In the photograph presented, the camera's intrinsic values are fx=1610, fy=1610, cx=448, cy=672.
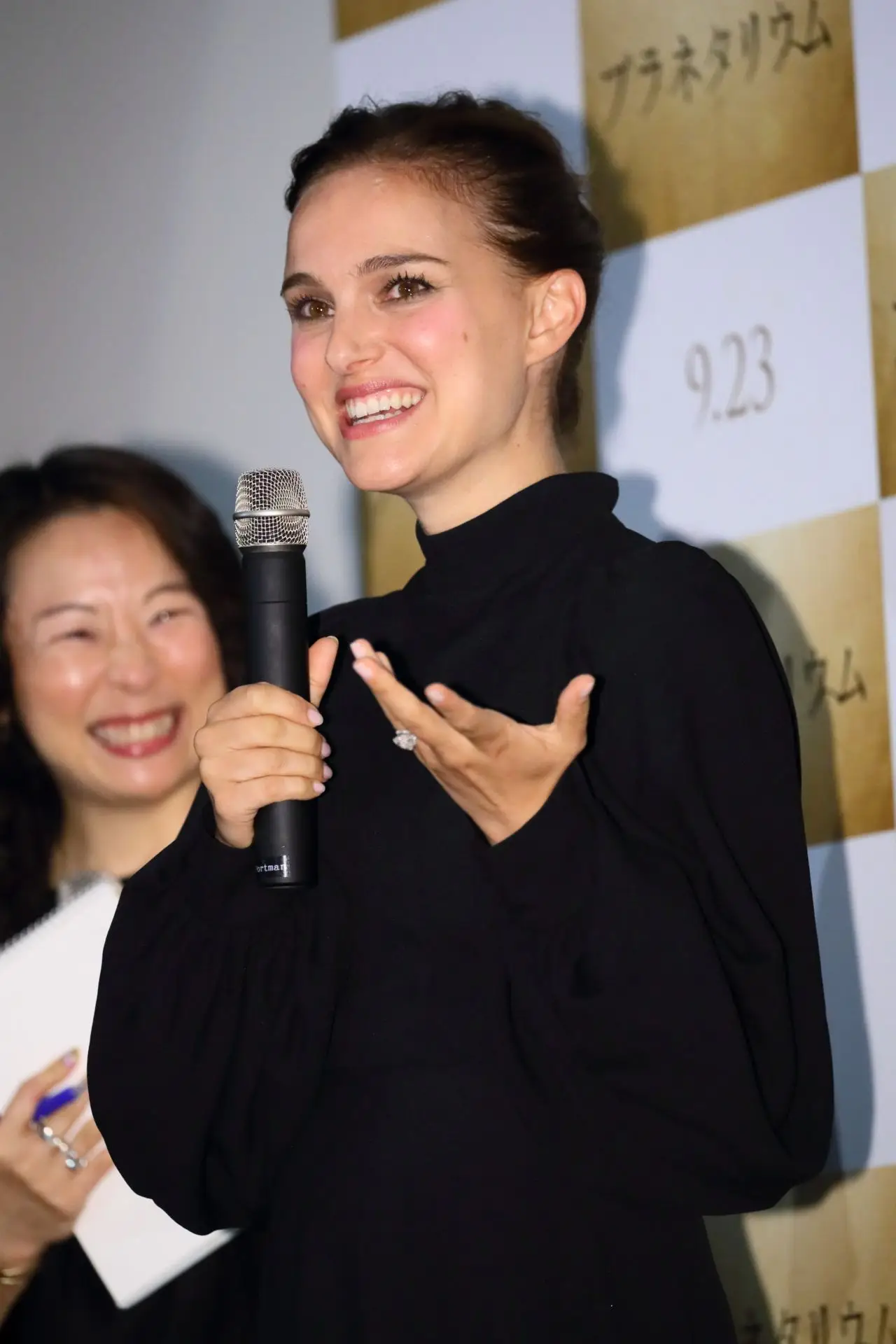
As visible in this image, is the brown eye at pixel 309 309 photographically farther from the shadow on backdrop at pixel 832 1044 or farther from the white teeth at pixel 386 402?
the shadow on backdrop at pixel 832 1044

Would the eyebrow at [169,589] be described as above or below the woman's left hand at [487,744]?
above

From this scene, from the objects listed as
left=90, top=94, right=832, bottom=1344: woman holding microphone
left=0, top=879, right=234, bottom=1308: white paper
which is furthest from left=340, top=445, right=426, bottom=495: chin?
left=0, top=879, right=234, bottom=1308: white paper

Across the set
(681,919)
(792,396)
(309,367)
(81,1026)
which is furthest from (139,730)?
(681,919)

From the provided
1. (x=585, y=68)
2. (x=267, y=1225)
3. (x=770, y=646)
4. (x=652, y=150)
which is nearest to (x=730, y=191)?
(x=652, y=150)

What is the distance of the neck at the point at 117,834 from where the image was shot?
2.24 metres

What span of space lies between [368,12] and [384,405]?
131cm

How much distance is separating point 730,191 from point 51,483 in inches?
41.0

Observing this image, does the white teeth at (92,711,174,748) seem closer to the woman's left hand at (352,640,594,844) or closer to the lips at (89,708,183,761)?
the lips at (89,708,183,761)

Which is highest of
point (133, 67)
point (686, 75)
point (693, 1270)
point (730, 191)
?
point (133, 67)

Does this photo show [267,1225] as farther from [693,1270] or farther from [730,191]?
[730,191]

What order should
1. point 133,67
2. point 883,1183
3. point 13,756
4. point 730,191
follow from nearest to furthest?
point 883,1183 < point 730,191 < point 13,756 < point 133,67

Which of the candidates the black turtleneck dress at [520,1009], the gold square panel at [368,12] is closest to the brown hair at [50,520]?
the gold square panel at [368,12]

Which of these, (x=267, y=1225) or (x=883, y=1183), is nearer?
(x=267, y=1225)

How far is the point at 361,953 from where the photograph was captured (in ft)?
3.80
